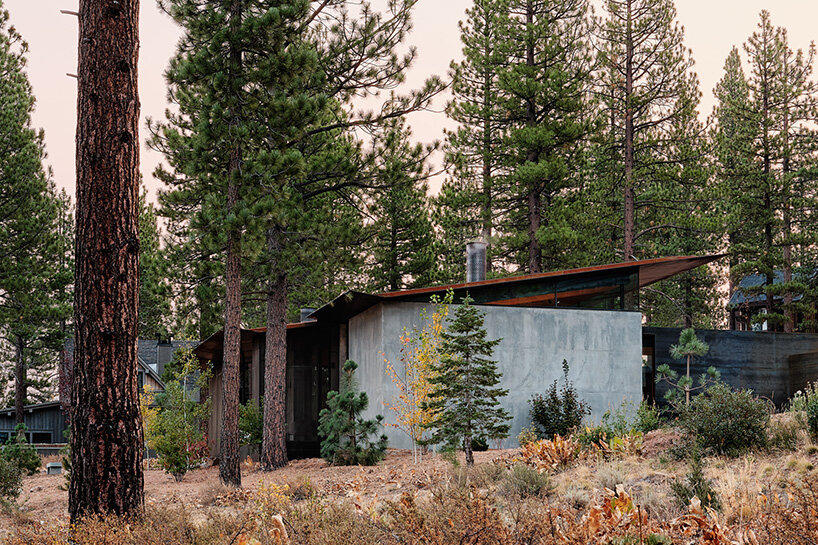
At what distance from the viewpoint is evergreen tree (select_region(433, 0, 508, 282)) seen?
1033 inches

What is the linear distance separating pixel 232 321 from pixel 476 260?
7.72 metres

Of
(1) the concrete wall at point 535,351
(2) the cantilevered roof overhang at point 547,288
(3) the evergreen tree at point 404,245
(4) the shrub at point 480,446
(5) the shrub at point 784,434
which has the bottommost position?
(4) the shrub at point 480,446

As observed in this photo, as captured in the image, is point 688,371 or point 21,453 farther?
point 688,371

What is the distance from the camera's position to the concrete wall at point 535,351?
16.8 meters

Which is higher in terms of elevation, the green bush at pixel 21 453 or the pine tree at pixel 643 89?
the pine tree at pixel 643 89

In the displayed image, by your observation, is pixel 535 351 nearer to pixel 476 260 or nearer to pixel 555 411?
pixel 555 411

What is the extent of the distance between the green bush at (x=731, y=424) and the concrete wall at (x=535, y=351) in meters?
6.30

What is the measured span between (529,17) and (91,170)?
21.9 meters

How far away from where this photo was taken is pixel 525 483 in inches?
372

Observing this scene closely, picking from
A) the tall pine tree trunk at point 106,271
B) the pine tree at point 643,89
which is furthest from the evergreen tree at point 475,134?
the tall pine tree trunk at point 106,271

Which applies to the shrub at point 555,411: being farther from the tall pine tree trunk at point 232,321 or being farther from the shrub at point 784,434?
the tall pine tree trunk at point 232,321

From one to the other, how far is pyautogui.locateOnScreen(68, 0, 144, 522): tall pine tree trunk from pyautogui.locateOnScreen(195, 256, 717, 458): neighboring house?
9462 mm

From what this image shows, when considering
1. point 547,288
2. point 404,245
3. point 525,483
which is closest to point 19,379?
point 404,245

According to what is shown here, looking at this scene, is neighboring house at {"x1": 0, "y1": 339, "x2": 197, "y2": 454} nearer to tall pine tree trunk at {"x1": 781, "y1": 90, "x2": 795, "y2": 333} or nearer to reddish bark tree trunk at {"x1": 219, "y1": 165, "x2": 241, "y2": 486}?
reddish bark tree trunk at {"x1": 219, "y1": 165, "x2": 241, "y2": 486}
